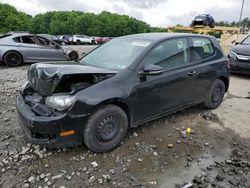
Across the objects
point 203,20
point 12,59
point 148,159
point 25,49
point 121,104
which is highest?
point 203,20

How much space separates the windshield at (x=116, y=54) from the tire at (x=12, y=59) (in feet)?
20.4

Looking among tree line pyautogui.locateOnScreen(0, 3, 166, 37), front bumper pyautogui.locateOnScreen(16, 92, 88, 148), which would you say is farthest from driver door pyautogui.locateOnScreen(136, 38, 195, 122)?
tree line pyautogui.locateOnScreen(0, 3, 166, 37)

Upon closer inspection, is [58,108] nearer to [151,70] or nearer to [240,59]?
[151,70]

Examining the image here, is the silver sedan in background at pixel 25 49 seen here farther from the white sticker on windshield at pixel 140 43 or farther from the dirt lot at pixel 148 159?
the white sticker on windshield at pixel 140 43

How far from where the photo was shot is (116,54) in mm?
3941

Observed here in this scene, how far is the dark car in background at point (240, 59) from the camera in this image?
7961 millimetres

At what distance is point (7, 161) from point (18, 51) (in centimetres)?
727

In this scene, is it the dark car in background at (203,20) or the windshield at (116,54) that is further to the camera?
the dark car in background at (203,20)

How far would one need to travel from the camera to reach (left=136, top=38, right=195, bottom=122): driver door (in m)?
3.58

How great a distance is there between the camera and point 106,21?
63.0m

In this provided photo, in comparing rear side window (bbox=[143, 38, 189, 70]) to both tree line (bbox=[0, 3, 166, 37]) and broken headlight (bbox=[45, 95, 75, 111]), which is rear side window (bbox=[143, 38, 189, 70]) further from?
tree line (bbox=[0, 3, 166, 37])

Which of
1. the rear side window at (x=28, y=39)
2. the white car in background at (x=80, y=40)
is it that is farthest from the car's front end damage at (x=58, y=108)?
the white car in background at (x=80, y=40)

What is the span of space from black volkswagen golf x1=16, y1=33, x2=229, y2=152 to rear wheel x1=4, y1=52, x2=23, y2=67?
6.31 m

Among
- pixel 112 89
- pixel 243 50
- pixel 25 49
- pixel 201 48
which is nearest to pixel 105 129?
pixel 112 89
